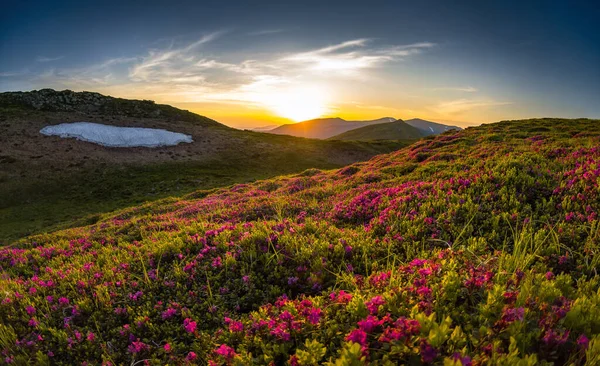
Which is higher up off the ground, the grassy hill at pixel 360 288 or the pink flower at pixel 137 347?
the grassy hill at pixel 360 288

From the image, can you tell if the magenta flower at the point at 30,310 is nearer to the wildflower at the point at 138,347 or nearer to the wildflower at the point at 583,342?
the wildflower at the point at 138,347

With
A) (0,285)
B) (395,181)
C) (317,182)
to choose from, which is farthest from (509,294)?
(317,182)

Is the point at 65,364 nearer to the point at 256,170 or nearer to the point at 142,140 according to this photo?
the point at 256,170

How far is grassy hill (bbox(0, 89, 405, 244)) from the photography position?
27.4m

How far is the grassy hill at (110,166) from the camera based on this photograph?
27.4 m

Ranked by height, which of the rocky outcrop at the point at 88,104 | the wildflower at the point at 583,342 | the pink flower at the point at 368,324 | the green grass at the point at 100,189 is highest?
the rocky outcrop at the point at 88,104

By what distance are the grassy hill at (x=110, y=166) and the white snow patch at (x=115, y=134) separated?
2116mm

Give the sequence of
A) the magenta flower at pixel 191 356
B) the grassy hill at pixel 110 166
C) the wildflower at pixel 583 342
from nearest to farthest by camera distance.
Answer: the wildflower at pixel 583 342 < the magenta flower at pixel 191 356 < the grassy hill at pixel 110 166

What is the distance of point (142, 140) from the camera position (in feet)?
167

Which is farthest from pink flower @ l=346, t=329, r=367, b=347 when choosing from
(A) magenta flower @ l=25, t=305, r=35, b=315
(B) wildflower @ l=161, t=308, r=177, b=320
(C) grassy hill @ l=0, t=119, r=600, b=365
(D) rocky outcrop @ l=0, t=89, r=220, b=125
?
(D) rocky outcrop @ l=0, t=89, r=220, b=125

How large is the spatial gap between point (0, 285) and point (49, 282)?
1287 millimetres

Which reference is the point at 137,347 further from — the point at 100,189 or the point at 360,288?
the point at 100,189

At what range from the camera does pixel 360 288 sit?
13.6 ft

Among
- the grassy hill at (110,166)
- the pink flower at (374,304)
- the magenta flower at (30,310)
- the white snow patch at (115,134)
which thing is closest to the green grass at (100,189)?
the grassy hill at (110,166)
